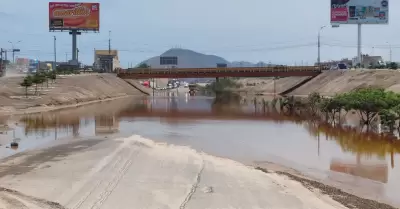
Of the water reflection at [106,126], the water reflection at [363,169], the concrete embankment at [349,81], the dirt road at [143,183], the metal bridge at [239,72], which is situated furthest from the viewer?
the metal bridge at [239,72]

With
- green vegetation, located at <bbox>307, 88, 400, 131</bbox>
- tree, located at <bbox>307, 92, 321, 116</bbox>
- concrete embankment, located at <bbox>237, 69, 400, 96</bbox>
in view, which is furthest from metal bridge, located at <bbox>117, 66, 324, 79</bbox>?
green vegetation, located at <bbox>307, 88, 400, 131</bbox>

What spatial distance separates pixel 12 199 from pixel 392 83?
278 feet

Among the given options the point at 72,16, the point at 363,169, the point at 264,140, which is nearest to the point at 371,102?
the point at 264,140

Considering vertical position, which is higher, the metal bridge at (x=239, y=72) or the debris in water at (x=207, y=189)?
Answer: the metal bridge at (x=239, y=72)

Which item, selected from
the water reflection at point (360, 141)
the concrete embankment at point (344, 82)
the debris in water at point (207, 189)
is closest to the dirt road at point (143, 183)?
the debris in water at point (207, 189)

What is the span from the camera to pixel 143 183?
2388 cm

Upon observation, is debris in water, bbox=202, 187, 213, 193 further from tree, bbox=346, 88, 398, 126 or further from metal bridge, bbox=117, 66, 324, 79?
metal bridge, bbox=117, 66, 324, 79

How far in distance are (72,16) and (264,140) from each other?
114030 mm

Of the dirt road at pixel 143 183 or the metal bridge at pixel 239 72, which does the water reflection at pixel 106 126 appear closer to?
the dirt road at pixel 143 183

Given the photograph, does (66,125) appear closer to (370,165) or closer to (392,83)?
(370,165)

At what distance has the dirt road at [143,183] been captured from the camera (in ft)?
66.9

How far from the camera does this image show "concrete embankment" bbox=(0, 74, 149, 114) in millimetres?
84625

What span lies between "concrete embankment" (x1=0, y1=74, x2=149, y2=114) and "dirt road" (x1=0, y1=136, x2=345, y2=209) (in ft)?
153

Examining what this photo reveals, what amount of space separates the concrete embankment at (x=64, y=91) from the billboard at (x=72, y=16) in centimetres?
1558
